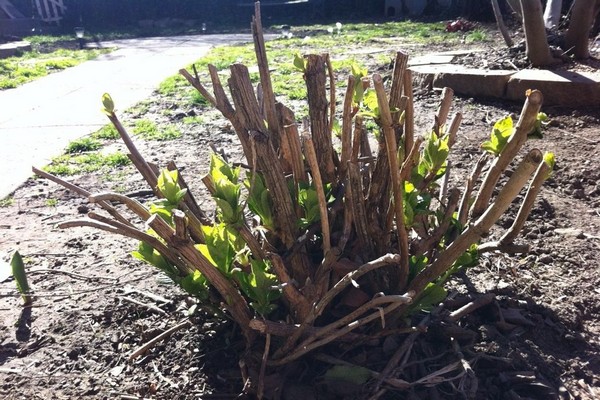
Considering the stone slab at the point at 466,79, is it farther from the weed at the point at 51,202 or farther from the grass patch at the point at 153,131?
the weed at the point at 51,202

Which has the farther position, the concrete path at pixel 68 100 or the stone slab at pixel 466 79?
the stone slab at pixel 466 79

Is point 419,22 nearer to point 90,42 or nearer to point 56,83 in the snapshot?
point 90,42

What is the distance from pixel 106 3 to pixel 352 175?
20318mm

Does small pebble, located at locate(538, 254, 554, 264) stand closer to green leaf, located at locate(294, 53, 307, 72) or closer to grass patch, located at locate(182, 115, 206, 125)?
Answer: green leaf, located at locate(294, 53, 307, 72)

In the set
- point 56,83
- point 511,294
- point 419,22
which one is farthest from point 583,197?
point 419,22

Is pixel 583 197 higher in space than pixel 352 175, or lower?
lower

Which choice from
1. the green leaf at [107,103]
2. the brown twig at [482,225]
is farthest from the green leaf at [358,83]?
the green leaf at [107,103]

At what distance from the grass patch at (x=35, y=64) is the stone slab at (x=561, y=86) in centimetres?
648

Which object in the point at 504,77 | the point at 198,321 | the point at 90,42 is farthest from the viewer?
the point at 90,42

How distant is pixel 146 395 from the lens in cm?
178

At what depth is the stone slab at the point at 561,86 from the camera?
4379 mm

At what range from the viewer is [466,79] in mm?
5176

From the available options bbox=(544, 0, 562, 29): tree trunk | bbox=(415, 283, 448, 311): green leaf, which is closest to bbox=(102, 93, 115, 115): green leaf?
bbox=(415, 283, 448, 311): green leaf

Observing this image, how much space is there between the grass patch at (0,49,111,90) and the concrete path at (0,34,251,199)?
10.2 inches
